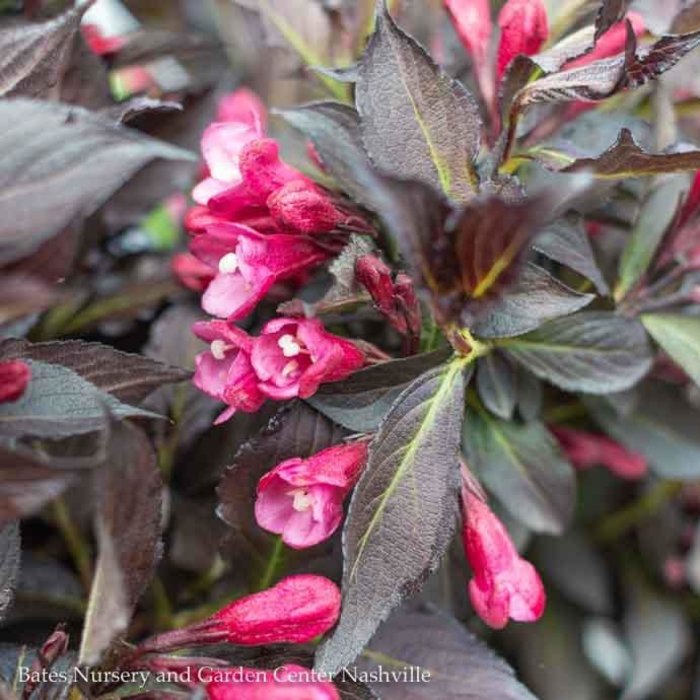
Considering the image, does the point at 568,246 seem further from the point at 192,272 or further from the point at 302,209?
the point at 192,272

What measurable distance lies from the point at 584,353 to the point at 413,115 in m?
0.22

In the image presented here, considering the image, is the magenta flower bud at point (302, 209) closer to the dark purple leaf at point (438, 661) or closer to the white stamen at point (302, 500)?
the white stamen at point (302, 500)

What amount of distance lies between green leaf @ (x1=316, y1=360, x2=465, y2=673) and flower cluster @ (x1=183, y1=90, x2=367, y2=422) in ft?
0.16

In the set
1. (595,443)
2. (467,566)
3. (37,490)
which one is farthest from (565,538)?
(37,490)

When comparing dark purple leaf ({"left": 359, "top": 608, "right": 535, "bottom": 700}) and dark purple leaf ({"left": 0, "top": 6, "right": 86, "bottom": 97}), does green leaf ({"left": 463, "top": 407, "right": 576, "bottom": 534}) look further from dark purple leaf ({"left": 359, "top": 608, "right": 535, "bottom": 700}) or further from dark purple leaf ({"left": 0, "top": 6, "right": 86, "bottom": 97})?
dark purple leaf ({"left": 0, "top": 6, "right": 86, "bottom": 97})

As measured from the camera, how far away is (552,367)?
0.69 meters

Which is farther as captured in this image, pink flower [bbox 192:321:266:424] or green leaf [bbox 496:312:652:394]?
green leaf [bbox 496:312:652:394]

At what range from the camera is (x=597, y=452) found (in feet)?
3.24

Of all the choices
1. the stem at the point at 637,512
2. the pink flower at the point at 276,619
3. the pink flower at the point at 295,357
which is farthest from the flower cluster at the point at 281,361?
the stem at the point at 637,512

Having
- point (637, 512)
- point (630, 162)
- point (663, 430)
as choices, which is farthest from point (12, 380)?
point (637, 512)

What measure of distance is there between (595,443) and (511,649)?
23 cm

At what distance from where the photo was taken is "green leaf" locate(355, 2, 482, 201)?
0.58m

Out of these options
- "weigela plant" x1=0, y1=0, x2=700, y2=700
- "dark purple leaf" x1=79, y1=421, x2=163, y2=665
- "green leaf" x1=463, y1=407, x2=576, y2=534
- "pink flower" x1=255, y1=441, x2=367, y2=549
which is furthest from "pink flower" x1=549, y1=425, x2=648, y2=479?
"dark purple leaf" x1=79, y1=421, x2=163, y2=665

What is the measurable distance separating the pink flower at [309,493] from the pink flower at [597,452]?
413mm
